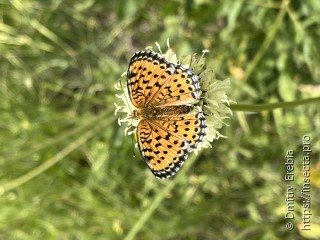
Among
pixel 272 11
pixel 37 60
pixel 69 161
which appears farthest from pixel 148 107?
pixel 37 60

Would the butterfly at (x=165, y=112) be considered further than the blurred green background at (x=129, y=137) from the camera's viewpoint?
No

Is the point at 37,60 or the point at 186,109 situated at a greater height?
the point at 37,60

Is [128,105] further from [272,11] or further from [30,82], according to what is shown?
[30,82]

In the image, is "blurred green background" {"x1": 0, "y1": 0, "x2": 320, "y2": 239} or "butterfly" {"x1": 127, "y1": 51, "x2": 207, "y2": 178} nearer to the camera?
"butterfly" {"x1": 127, "y1": 51, "x2": 207, "y2": 178}

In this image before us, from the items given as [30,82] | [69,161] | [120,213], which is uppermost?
[30,82]
